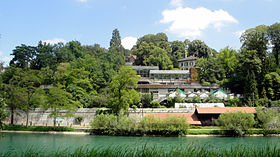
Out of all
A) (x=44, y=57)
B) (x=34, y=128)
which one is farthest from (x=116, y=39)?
(x=34, y=128)

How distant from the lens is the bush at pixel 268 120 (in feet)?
106

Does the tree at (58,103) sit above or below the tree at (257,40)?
below

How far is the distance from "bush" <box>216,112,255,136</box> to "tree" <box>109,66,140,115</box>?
41.1 feet

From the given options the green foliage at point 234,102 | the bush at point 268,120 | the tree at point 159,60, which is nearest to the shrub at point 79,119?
the green foliage at point 234,102

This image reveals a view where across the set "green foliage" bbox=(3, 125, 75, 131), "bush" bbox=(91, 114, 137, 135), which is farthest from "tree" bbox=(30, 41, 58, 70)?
"bush" bbox=(91, 114, 137, 135)

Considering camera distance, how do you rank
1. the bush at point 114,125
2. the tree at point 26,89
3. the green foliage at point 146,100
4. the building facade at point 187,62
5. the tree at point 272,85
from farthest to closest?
1. the building facade at point 187,62
2. the green foliage at point 146,100
3. the tree at point 272,85
4. the tree at point 26,89
5. the bush at point 114,125

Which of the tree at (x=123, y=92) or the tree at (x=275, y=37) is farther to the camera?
the tree at (x=275, y=37)

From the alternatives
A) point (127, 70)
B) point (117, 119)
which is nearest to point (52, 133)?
point (117, 119)

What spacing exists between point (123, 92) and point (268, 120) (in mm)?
19666

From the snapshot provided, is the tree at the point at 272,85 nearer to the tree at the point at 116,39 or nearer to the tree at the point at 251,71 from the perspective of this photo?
the tree at the point at 251,71

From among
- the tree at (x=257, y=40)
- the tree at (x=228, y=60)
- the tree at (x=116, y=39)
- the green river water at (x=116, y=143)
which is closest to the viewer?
the green river water at (x=116, y=143)

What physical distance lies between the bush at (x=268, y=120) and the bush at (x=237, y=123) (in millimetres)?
1815

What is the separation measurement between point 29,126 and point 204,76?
3528 cm

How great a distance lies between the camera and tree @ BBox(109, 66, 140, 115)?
36.4m
